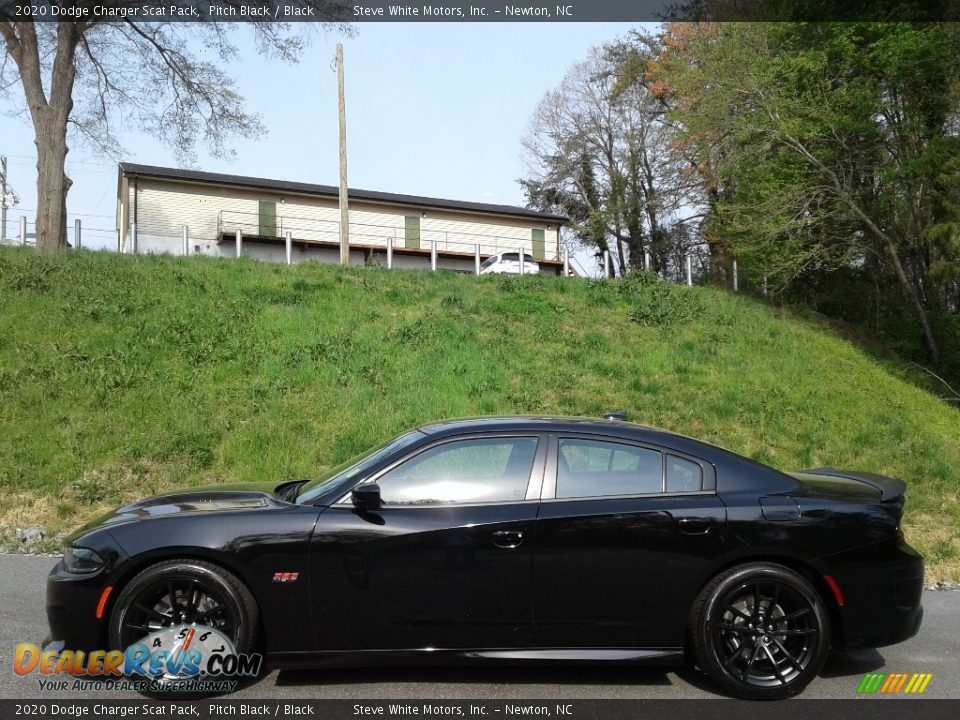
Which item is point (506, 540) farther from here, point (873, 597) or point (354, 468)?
point (873, 597)

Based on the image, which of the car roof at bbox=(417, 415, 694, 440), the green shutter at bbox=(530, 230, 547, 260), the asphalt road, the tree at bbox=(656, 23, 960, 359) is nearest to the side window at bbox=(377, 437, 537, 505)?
the car roof at bbox=(417, 415, 694, 440)

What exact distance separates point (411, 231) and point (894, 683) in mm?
31767

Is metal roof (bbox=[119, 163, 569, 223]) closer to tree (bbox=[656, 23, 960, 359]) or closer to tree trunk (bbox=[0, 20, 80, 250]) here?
tree trunk (bbox=[0, 20, 80, 250])

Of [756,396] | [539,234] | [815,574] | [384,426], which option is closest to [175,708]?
[815,574]

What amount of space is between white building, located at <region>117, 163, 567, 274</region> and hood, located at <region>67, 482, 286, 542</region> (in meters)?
23.3

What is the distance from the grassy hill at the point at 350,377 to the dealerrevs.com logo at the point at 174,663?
4414 mm

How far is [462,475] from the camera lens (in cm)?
435

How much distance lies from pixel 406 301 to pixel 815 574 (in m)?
12.8

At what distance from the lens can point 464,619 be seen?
4.09m

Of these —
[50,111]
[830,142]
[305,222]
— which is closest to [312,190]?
[305,222]

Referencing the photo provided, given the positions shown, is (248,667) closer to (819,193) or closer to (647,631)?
(647,631)

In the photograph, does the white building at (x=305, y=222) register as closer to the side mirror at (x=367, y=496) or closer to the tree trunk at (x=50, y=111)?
the tree trunk at (x=50, y=111)

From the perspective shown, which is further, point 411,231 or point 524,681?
point 411,231

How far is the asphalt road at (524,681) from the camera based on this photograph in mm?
4086
